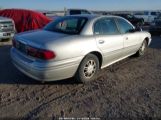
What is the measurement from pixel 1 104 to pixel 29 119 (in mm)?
797

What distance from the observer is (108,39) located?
5293 millimetres

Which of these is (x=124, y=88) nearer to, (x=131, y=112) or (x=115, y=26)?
(x=131, y=112)

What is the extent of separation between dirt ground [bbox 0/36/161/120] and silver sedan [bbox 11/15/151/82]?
352 millimetres

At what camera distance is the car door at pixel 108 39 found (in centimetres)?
512

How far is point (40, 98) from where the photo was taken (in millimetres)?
4238

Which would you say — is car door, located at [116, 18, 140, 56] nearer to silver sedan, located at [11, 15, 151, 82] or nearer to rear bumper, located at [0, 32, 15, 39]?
silver sedan, located at [11, 15, 151, 82]

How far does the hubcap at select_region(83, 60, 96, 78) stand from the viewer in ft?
16.2

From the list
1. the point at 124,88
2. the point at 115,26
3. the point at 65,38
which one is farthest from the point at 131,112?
the point at 115,26

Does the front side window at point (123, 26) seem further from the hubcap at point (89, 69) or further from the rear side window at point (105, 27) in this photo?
the hubcap at point (89, 69)

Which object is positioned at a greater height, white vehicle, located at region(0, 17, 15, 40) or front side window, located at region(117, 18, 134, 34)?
front side window, located at region(117, 18, 134, 34)

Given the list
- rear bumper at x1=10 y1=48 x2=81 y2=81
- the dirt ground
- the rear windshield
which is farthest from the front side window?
rear bumper at x1=10 y1=48 x2=81 y2=81

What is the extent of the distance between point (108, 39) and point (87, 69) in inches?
36.6

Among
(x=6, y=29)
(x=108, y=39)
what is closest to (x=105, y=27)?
(x=108, y=39)

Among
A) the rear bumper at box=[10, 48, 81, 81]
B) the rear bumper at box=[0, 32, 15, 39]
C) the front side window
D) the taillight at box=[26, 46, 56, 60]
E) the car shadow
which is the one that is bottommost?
the car shadow
